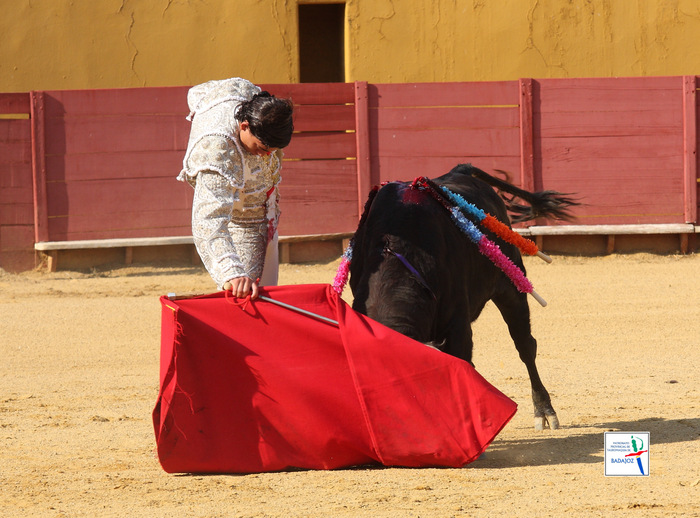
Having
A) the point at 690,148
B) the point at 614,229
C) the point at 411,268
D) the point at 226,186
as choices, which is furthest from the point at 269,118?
the point at 690,148

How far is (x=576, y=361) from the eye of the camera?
17.6 ft

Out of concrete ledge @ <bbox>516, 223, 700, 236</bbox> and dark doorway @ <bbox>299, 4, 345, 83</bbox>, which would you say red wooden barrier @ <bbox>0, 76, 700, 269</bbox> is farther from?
dark doorway @ <bbox>299, 4, 345, 83</bbox>

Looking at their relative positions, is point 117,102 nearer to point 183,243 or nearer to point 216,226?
point 183,243

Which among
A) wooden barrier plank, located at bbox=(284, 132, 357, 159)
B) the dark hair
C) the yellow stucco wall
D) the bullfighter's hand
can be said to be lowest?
the bullfighter's hand

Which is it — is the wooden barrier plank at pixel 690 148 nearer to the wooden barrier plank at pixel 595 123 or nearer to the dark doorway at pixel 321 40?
the wooden barrier plank at pixel 595 123

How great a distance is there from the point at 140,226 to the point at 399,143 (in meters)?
2.28

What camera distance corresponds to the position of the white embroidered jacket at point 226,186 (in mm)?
3096

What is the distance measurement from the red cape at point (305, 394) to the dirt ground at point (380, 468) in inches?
2.9

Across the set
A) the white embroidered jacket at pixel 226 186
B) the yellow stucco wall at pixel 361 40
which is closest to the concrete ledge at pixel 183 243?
the yellow stucco wall at pixel 361 40

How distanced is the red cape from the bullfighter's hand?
5cm

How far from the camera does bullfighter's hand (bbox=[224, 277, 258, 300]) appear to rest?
306cm

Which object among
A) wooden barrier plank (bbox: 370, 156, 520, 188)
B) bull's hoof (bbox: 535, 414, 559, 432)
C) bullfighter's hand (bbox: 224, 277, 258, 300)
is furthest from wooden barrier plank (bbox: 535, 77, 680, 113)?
bullfighter's hand (bbox: 224, 277, 258, 300)

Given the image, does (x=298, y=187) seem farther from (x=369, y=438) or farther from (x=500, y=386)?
(x=369, y=438)

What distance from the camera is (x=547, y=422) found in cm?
396
